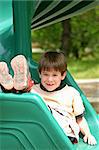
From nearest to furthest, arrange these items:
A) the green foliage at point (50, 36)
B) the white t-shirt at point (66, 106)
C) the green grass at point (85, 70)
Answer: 1. the white t-shirt at point (66, 106)
2. the green grass at point (85, 70)
3. the green foliage at point (50, 36)

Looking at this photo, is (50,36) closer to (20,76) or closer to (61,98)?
(61,98)

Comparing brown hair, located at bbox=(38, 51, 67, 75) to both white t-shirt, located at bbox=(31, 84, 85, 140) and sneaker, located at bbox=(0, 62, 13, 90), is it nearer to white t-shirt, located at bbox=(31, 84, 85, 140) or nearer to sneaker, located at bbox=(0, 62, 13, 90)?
white t-shirt, located at bbox=(31, 84, 85, 140)

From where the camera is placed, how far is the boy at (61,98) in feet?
8.13

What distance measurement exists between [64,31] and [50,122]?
10518 mm

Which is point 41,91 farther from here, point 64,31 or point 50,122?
point 64,31

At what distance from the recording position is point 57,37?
46.0 ft

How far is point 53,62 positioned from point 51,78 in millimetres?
87

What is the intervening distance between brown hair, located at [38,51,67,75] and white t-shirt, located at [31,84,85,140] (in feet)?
0.51

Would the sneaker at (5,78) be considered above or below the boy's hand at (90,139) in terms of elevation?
above

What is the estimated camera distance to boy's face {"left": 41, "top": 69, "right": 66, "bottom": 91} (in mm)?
2490

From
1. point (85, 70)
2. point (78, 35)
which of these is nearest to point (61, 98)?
point (85, 70)

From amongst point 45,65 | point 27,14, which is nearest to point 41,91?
point 45,65

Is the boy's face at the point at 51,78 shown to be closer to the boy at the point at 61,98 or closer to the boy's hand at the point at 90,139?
the boy at the point at 61,98

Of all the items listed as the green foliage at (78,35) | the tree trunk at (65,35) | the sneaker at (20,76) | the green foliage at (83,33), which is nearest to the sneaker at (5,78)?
the sneaker at (20,76)
